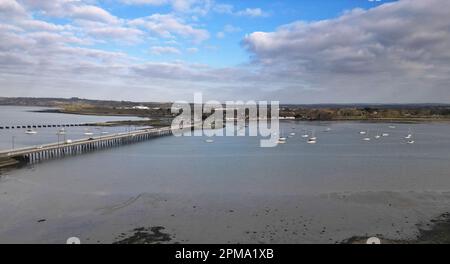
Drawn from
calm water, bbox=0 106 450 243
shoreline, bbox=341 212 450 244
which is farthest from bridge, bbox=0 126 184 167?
shoreline, bbox=341 212 450 244

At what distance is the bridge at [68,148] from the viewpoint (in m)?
33.4

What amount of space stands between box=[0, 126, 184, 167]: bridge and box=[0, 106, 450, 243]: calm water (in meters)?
1.99

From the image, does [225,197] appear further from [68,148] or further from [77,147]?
[77,147]

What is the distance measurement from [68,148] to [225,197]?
25.8m

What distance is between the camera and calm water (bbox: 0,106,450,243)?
50.6 ft

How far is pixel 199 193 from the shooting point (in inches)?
881

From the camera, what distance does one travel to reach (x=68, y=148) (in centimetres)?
4128

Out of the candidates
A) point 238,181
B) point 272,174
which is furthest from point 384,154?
point 238,181

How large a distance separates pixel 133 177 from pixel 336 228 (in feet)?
52.5

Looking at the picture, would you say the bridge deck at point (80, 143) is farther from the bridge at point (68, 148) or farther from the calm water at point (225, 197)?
the calm water at point (225, 197)

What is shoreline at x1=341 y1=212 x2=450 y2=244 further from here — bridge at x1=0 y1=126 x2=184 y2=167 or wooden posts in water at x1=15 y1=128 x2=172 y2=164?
wooden posts in water at x1=15 y1=128 x2=172 y2=164

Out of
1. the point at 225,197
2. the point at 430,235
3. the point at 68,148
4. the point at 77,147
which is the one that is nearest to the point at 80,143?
the point at 77,147

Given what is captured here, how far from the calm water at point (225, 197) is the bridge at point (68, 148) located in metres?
1.99
